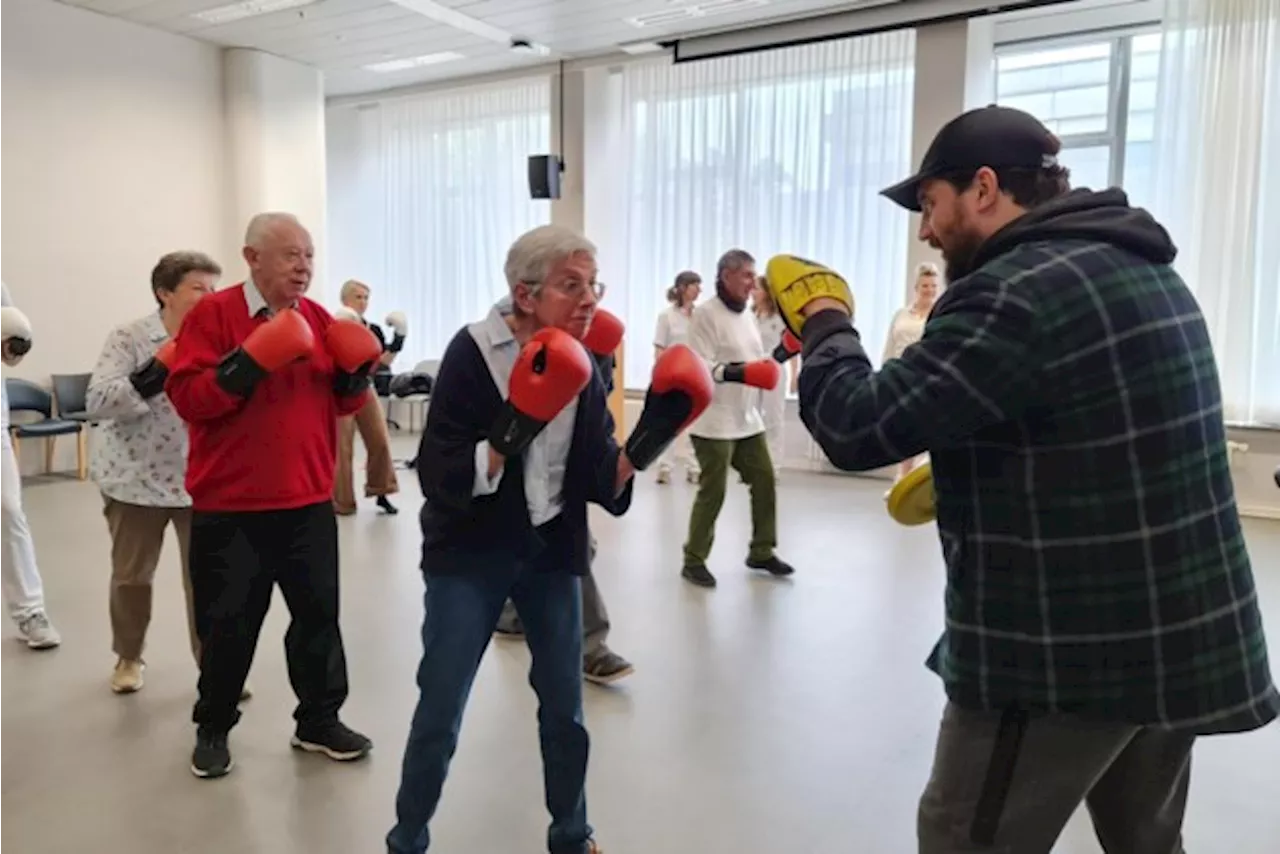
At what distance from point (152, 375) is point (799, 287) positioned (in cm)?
189

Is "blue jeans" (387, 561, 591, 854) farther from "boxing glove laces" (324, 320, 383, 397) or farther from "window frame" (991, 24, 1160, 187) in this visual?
"window frame" (991, 24, 1160, 187)

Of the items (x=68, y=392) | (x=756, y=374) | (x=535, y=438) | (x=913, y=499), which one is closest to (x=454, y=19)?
(x=68, y=392)

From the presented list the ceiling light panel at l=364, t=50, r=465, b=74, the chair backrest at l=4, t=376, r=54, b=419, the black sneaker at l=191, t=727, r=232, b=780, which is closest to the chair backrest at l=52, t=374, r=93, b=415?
the chair backrest at l=4, t=376, r=54, b=419

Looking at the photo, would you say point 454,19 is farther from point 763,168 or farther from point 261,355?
point 261,355

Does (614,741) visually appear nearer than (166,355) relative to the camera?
No

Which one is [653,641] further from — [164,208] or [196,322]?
[164,208]

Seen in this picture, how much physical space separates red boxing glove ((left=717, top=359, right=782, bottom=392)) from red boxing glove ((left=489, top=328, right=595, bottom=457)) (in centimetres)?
201

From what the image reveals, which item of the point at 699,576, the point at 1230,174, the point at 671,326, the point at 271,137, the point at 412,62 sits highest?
the point at 412,62

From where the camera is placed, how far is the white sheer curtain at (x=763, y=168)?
6.74 meters

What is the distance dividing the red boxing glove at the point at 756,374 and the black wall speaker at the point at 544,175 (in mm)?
4442

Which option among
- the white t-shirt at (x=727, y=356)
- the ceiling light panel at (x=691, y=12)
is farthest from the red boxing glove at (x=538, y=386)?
the ceiling light panel at (x=691, y=12)

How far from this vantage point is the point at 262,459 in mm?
2266

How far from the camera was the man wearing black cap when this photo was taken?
111 centimetres

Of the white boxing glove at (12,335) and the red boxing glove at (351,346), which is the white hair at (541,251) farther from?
the white boxing glove at (12,335)
